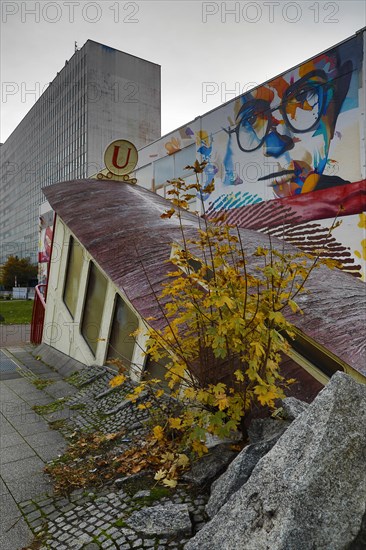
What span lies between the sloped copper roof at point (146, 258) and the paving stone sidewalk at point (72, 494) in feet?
5.46

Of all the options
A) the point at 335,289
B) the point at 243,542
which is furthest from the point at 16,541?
the point at 335,289

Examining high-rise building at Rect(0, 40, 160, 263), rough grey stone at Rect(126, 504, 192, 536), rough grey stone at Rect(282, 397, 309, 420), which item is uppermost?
high-rise building at Rect(0, 40, 160, 263)

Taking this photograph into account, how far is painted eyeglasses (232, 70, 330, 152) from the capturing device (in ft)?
38.3

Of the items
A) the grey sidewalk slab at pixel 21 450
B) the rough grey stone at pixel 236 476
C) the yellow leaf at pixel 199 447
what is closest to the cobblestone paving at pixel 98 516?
the grey sidewalk slab at pixel 21 450

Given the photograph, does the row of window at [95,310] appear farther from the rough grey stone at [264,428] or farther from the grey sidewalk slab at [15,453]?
the rough grey stone at [264,428]

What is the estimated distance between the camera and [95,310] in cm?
813

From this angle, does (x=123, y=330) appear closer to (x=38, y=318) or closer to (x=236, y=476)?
(x=236, y=476)

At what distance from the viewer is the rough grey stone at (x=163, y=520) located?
291 cm

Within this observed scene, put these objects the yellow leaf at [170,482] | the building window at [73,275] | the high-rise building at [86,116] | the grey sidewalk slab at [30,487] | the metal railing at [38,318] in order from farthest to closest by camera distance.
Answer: the high-rise building at [86,116]
the metal railing at [38,318]
the building window at [73,275]
the grey sidewalk slab at [30,487]
the yellow leaf at [170,482]

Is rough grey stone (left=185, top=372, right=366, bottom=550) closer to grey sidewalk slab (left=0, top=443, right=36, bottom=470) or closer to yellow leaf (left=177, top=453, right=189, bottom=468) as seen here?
yellow leaf (left=177, top=453, right=189, bottom=468)

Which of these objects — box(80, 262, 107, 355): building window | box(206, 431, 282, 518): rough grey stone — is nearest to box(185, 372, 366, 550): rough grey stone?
box(206, 431, 282, 518): rough grey stone

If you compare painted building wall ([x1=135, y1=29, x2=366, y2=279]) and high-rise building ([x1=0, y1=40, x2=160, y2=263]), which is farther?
high-rise building ([x1=0, y1=40, x2=160, y2=263])

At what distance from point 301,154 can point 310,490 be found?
11638 mm

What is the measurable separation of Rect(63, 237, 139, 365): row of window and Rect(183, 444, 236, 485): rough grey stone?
2.46 meters
